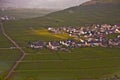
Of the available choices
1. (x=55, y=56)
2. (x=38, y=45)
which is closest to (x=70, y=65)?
(x=55, y=56)

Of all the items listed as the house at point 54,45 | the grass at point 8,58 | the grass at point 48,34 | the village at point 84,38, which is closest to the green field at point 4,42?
the grass at point 8,58

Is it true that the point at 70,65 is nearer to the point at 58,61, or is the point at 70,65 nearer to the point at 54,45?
the point at 58,61

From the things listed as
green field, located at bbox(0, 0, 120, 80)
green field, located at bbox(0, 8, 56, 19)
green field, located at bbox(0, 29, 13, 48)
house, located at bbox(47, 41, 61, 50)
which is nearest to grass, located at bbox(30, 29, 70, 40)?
green field, located at bbox(0, 0, 120, 80)

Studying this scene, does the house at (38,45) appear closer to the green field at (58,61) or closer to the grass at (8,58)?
the green field at (58,61)

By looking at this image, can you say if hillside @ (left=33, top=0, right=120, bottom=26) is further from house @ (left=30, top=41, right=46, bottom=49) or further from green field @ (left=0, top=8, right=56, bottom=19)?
house @ (left=30, top=41, right=46, bottom=49)

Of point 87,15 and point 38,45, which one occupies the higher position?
point 87,15

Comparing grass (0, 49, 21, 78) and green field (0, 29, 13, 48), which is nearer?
grass (0, 49, 21, 78)
